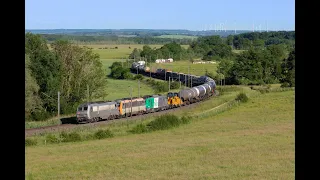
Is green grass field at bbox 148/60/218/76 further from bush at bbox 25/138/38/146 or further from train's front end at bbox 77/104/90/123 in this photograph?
bush at bbox 25/138/38/146

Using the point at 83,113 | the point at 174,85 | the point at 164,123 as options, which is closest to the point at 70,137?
the point at 83,113

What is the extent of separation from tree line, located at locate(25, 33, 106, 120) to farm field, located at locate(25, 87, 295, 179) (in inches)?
417

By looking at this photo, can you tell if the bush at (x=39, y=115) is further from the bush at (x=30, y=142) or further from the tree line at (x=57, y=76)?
the bush at (x=30, y=142)

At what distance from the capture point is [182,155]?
22.2m

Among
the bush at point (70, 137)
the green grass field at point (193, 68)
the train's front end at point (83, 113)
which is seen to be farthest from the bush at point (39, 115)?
the green grass field at point (193, 68)

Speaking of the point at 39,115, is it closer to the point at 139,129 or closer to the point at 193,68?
the point at 139,129

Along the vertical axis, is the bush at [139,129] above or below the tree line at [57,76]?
below

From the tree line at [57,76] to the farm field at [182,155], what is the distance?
10.6 metres

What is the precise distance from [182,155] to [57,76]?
896 inches

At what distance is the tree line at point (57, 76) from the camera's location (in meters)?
37.6

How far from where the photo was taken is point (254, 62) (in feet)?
218

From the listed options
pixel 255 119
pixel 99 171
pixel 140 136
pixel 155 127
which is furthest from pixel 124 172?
pixel 255 119

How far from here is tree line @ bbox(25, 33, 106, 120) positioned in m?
37.6

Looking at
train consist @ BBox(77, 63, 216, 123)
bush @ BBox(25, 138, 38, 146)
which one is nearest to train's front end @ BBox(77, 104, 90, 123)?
train consist @ BBox(77, 63, 216, 123)
